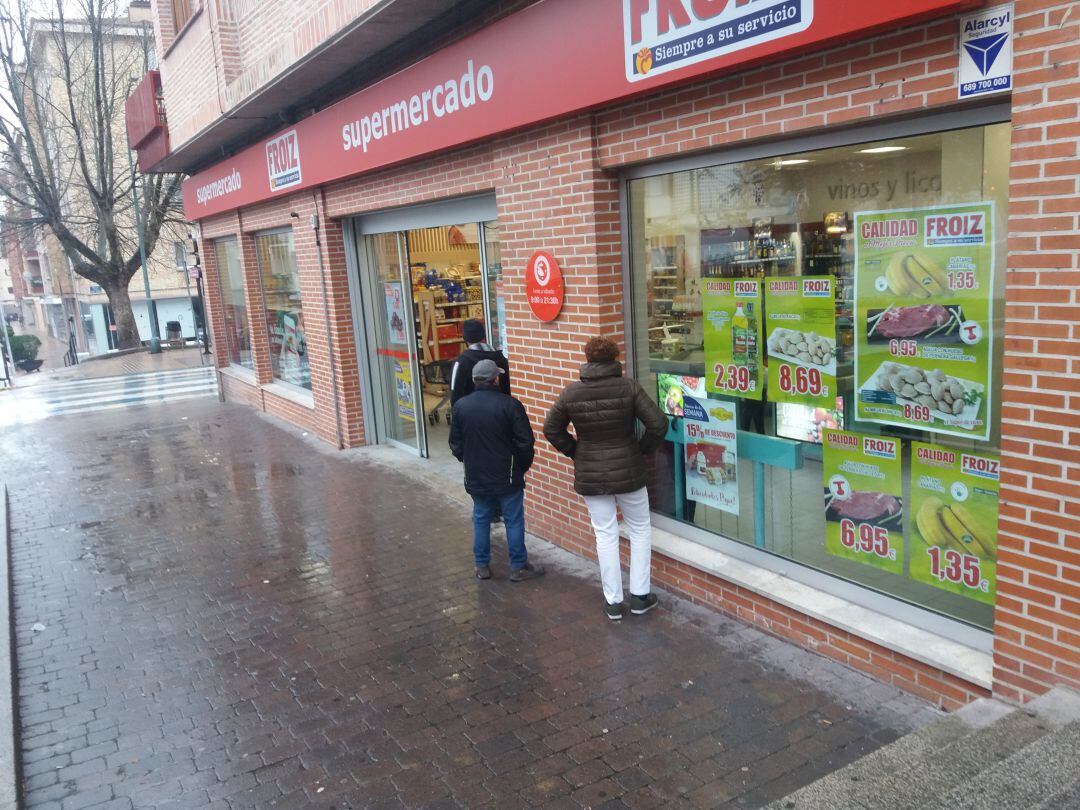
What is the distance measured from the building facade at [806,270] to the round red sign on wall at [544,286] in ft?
0.07

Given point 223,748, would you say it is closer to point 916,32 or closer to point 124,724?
point 124,724

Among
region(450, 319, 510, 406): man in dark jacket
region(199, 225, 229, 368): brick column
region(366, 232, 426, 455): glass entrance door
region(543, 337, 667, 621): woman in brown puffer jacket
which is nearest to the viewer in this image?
region(543, 337, 667, 621): woman in brown puffer jacket

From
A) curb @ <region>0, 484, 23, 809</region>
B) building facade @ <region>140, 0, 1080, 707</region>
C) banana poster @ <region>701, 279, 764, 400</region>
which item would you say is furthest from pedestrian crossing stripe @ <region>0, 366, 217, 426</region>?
banana poster @ <region>701, 279, 764, 400</region>

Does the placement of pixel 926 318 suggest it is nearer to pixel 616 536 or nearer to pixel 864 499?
pixel 864 499

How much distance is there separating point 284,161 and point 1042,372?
31.8 feet

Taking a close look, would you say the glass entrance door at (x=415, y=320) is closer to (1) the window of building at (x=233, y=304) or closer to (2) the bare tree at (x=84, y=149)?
(1) the window of building at (x=233, y=304)

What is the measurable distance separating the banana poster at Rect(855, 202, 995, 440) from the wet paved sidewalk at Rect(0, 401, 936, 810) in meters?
1.47

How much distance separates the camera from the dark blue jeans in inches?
240

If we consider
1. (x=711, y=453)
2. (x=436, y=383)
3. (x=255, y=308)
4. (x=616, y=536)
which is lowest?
(x=616, y=536)

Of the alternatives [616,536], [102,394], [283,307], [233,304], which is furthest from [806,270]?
[102,394]

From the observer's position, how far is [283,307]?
13367mm

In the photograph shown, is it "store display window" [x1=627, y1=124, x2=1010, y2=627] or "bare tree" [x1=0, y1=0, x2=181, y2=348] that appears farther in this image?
"bare tree" [x1=0, y1=0, x2=181, y2=348]

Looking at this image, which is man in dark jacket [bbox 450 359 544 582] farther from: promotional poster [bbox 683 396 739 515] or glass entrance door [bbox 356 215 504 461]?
glass entrance door [bbox 356 215 504 461]

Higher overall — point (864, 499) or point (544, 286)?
point (544, 286)
